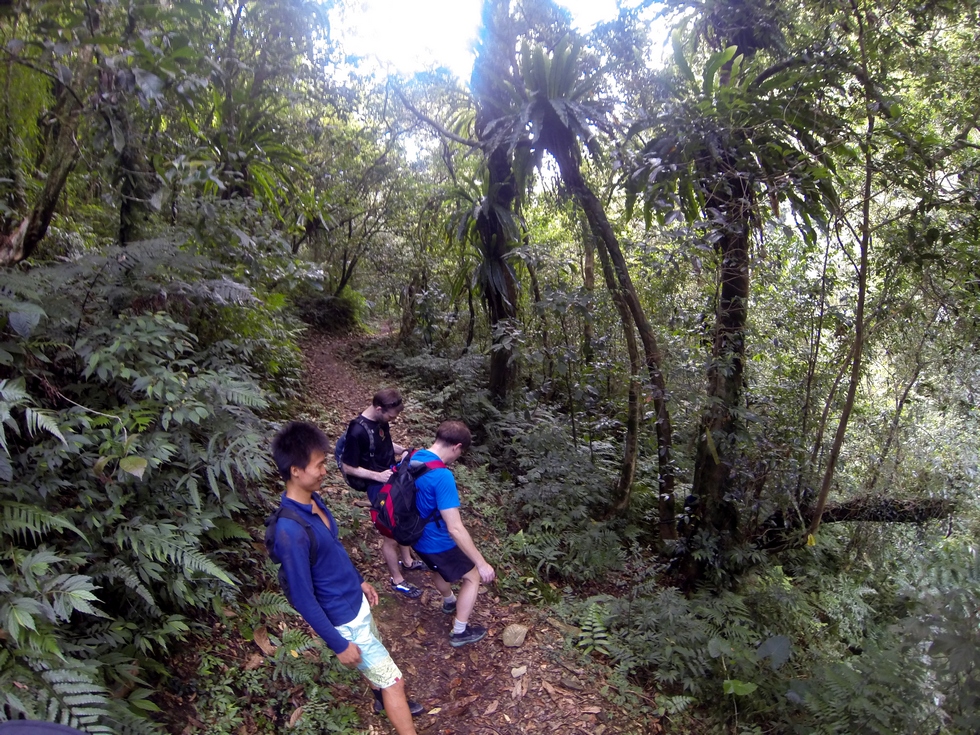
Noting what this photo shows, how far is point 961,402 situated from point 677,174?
14.8 ft

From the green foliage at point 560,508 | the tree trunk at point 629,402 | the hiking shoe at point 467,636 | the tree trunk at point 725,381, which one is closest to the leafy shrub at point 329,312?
the green foliage at point 560,508

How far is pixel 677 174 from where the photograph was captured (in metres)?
5.48

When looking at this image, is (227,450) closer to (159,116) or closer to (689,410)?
(159,116)

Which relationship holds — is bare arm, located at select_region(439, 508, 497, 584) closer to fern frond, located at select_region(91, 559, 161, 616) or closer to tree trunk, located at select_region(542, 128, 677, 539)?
fern frond, located at select_region(91, 559, 161, 616)

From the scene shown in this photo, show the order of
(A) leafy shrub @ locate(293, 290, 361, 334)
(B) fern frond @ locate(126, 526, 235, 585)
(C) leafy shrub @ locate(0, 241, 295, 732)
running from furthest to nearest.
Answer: (A) leafy shrub @ locate(293, 290, 361, 334) < (B) fern frond @ locate(126, 526, 235, 585) < (C) leafy shrub @ locate(0, 241, 295, 732)

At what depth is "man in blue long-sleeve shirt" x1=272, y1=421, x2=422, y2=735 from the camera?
2529 mm

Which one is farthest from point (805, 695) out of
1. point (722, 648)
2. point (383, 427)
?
point (383, 427)

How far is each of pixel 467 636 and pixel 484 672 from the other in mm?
272

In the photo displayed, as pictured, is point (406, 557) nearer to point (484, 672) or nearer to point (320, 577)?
point (484, 672)

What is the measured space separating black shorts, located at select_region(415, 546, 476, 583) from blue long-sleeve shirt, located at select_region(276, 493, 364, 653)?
115 cm

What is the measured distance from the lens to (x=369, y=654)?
2801 mm

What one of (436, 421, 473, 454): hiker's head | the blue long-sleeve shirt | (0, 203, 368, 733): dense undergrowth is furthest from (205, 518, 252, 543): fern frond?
(436, 421, 473, 454): hiker's head

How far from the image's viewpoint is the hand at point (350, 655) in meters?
2.60

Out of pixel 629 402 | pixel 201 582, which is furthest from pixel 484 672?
pixel 629 402
